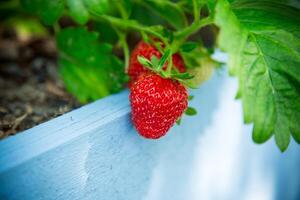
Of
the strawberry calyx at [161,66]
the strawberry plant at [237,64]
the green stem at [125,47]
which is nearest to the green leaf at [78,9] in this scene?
the strawberry plant at [237,64]

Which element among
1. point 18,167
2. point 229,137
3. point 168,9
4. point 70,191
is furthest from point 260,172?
point 18,167

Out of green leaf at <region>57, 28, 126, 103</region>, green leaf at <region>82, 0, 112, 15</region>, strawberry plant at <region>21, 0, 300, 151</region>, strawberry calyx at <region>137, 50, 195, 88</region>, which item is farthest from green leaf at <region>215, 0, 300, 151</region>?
green leaf at <region>57, 28, 126, 103</region>

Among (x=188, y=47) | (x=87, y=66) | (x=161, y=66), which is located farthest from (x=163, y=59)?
(x=87, y=66)

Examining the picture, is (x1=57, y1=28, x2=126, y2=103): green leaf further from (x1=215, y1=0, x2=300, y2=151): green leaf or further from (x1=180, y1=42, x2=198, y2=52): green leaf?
(x1=215, y1=0, x2=300, y2=151): green leaf

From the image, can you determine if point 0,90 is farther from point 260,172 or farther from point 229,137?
point 260,172

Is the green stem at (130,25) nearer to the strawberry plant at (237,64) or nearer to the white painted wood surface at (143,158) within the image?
the strawberry plant at (237,64)

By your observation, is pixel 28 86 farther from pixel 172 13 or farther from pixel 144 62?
pixel 144 62
